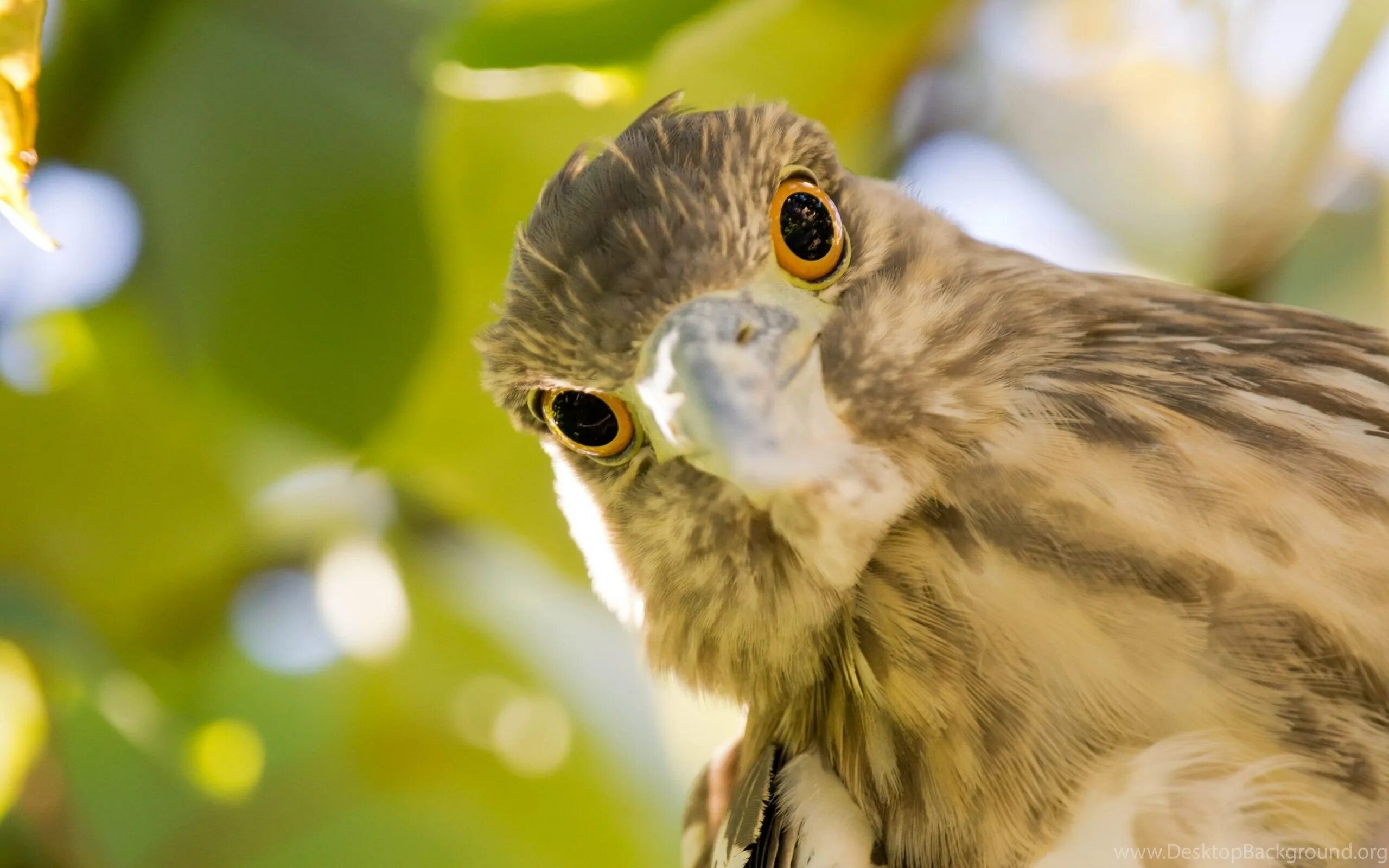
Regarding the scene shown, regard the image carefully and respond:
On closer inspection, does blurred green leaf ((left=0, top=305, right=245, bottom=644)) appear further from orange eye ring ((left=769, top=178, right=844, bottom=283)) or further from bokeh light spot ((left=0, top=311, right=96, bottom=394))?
orange eye ring ((left=769, top=178, right=844, bottom=283))

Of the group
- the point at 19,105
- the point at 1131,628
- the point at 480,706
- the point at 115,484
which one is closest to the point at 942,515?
the point at 1131,628

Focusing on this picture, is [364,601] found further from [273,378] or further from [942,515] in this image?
[942,515]

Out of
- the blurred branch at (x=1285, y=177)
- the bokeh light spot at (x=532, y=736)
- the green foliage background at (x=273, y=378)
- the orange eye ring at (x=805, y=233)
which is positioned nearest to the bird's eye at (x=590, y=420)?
the orange eye ring at (x=805, y=233)

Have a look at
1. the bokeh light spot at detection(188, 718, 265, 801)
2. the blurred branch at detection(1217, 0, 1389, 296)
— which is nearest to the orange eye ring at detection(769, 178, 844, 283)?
the blurred branch at detection(1217, 0, 1389, 296)

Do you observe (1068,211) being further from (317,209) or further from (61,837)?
(61,837)

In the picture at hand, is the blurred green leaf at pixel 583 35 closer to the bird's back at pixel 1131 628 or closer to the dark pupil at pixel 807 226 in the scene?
the dark pupil at pixel 807 226

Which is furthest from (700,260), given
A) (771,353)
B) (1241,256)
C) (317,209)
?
(1241,256)
